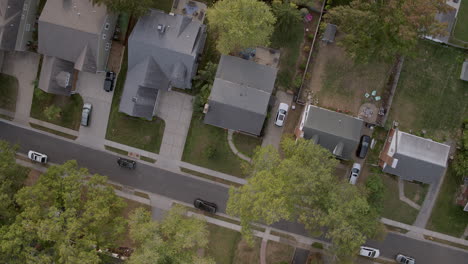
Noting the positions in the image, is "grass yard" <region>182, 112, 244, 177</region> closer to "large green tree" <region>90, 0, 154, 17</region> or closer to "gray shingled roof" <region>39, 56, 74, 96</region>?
"large green tree" <region>90, 0, 154, 17</region>

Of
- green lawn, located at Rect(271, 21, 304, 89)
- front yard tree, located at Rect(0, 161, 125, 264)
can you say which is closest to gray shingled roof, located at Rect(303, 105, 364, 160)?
green lawn, located at Rect(271, 21, 304, 89)

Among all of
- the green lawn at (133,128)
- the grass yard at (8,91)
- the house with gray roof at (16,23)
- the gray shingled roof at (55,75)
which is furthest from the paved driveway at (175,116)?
the grass yard at (8,91)

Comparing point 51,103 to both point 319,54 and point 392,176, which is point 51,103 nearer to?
point 319,54

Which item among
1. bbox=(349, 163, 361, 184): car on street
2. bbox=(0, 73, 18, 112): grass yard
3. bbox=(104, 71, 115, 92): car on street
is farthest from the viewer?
bbox=(0, 73, 18, 112): grass yard

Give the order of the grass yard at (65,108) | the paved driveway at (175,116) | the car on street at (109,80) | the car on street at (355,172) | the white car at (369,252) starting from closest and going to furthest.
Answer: the car on street at (355,172)
the white car at (369,252)
the car on street at (109,80)
the paved driveway at (175,116)
the grass yard at (65,108)

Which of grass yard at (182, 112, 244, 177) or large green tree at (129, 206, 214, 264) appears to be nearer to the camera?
large green tree at (129, 206, 214, 264)

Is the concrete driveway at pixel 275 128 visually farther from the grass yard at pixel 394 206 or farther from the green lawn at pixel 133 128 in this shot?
the grass yard at pixel 394 206

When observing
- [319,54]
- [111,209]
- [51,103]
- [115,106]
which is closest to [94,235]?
[111,209]

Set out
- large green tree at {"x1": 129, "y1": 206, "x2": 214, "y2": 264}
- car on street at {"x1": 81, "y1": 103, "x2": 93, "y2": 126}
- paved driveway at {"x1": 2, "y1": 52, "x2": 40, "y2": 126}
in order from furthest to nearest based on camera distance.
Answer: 1. paved driveway at {"x1": 2, "y1": 52, "x2": 40, "y2": 126}
2. car on street at {"x1": 81, "y1": 103, "x2": 93, "y2": 126}
3. large green tree at {"x1": 129, "y1": 206, "x2": 214, "y2": 264}
